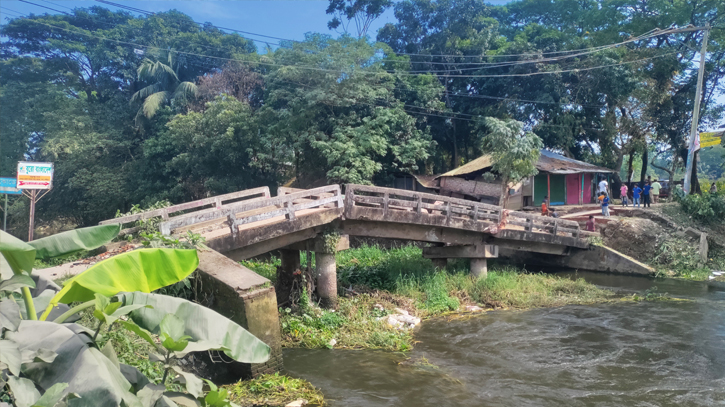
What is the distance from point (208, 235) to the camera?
1047cm

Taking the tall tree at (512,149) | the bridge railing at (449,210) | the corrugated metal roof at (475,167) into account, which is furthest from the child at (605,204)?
the corrugated metal roof at (475,167)

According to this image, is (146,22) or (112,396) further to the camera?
(146,22)

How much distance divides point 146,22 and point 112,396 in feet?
143

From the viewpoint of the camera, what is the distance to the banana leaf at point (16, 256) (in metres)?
3.34

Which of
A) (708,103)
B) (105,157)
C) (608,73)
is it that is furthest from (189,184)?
(708,103)

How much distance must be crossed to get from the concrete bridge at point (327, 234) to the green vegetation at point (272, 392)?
1.11 feet

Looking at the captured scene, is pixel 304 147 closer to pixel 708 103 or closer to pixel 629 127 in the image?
pixel 629 127

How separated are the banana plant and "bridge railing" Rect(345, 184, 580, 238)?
912cm

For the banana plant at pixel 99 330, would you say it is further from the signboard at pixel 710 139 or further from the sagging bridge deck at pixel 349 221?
the signboard at pixel 710 139

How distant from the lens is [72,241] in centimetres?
412

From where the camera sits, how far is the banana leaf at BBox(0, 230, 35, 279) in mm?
3338

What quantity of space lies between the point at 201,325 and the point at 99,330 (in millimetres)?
780

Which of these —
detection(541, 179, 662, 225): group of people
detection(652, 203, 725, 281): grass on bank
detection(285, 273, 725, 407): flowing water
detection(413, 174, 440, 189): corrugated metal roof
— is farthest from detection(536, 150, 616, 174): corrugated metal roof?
detection(285, 273, 725, 407): flowing water

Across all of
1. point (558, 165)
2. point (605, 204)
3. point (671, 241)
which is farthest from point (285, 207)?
point (558, 165)
